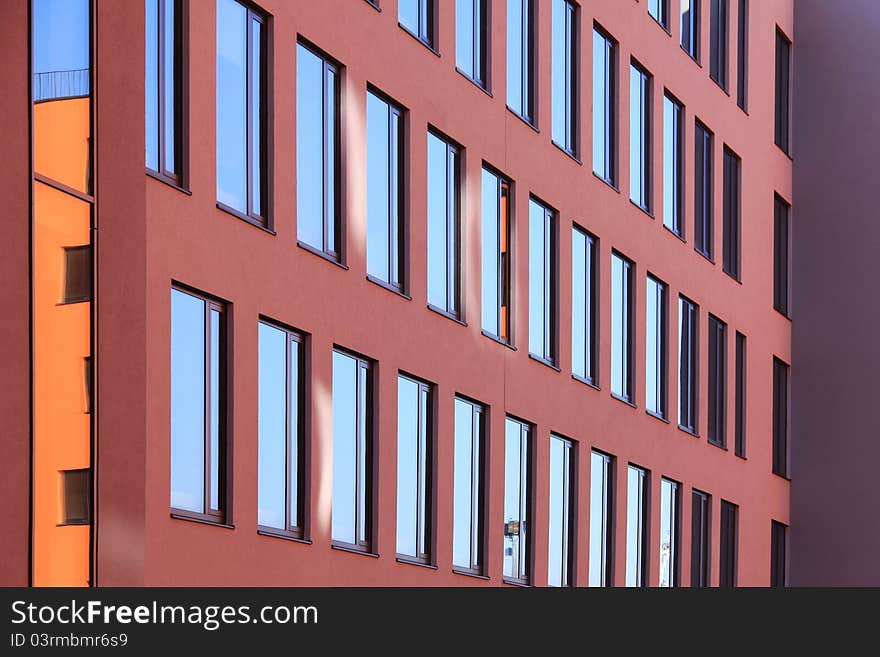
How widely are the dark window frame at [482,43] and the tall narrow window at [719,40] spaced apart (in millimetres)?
11423

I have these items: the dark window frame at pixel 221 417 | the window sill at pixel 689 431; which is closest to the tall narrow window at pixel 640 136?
the window sill at pixel 689 431

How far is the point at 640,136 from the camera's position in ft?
109

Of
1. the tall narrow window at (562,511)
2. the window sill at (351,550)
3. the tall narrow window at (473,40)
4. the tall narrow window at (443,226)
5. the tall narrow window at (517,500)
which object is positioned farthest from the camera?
the tall narrow window at (562,511)

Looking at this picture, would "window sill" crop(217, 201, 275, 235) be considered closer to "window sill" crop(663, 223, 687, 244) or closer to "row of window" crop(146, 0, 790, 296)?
→ "row of window" crop(146, 0, 790, 296)

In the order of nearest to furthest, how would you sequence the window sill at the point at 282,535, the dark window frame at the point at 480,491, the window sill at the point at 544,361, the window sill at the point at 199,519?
1. the window sill at the point at 199,519
2. the window sill at the point at 282,535
3. the dark window frame at the point at 480,491
4. the window sill at the point at 544,361

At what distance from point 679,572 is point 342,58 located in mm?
14728

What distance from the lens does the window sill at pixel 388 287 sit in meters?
23.1

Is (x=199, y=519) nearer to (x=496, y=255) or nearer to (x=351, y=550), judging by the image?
(x=351, y=550)

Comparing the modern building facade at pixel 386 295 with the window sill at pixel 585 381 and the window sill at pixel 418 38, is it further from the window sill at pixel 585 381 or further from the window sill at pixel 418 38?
the window sill at pixel 585 381

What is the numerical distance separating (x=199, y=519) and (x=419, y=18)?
28.9 feet

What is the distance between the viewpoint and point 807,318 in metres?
40.8

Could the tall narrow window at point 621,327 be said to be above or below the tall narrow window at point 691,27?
below

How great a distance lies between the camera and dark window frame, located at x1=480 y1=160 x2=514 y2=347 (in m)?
27.0

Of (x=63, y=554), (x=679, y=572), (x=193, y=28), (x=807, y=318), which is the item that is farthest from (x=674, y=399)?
(x=63, y=554)
